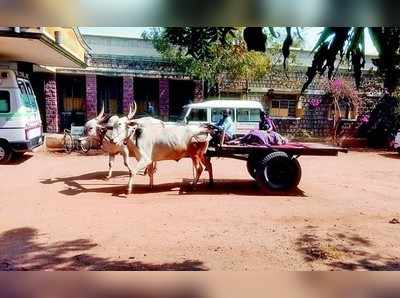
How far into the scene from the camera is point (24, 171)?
959cm

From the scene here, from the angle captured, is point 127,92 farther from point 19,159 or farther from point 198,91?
point 19,159

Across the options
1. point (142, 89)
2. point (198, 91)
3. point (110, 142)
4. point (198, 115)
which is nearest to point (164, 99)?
point (142, 89)

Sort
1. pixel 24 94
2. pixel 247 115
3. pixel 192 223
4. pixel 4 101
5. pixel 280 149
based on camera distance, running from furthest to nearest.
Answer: pixel 247 115 → pixel 24 94 → pixel 4 101 → pixel 280 149 → pixel 192 223

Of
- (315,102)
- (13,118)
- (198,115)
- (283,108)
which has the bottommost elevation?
(13,118)

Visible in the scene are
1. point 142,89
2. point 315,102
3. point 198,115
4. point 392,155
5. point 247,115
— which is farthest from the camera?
point 315,102

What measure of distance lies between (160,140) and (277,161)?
→ 7.44 ft

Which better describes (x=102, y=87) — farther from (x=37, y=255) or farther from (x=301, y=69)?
(x=37, y=255)

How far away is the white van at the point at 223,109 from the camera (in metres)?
12.7

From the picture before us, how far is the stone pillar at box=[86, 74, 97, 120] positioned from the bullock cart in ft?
35.1

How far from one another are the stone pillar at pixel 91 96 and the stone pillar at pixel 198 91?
438 centimetres

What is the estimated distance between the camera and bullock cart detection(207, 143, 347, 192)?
24.5 ft

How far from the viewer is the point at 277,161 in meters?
7.50

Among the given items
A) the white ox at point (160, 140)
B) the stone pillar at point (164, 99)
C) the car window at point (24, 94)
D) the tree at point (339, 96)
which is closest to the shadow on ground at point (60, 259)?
the white ox at point (160, 140)

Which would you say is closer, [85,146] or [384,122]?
[85,146]
